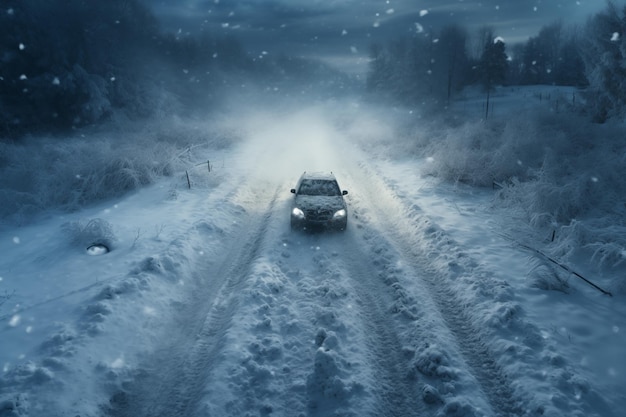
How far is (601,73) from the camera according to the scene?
832 inches

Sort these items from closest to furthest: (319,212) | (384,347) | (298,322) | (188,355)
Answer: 1. (188,355)
2. (384,347)
3. (298,322)
4. (319,212)

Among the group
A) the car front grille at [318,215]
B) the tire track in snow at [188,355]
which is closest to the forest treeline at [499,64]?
the car front grille at [318,215]

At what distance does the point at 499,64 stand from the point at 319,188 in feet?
162

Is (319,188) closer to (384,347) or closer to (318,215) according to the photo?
(318,215)

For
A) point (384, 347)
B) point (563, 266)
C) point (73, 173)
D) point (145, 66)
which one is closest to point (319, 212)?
point (384, 347)

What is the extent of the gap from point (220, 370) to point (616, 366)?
20.4 ft

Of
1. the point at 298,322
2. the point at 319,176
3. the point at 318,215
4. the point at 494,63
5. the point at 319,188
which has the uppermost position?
the point at 494,63

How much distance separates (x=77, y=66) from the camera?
90.8ft

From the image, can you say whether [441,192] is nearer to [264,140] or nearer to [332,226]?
[332,226]

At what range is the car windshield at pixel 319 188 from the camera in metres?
A: 11.6

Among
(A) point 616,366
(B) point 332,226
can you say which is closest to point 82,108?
(B) point 332,226

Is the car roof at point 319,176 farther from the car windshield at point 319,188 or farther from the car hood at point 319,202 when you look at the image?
the car hood at point 319,202

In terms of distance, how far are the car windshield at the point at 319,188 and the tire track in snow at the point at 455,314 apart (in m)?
1.86

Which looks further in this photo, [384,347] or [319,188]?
[319,188]
